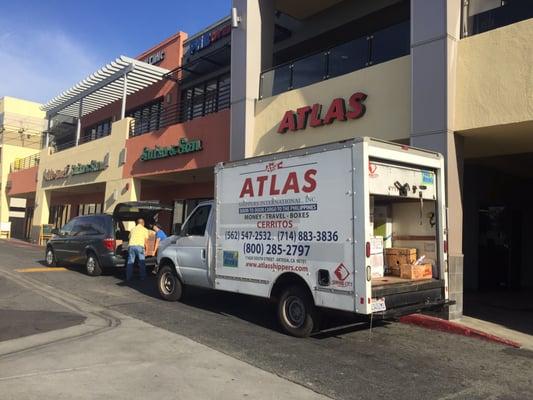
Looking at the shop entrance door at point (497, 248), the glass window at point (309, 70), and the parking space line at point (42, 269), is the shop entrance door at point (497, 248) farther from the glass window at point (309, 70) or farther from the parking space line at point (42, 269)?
the parking space line at point (42, 269)

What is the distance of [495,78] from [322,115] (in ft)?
13.4

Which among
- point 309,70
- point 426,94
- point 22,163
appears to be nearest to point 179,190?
point 309,70

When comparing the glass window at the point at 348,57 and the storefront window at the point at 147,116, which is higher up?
the storefront window at the point at 147,116

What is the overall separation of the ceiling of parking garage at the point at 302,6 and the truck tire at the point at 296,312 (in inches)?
398

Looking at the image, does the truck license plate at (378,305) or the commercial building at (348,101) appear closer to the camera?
the truck license plate at (378,305)

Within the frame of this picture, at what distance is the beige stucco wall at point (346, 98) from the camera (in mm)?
10367

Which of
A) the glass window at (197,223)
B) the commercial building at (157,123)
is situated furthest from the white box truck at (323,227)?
the commercial building at (157,123)

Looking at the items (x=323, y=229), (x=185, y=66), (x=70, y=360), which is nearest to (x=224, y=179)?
(x=323, y=229)

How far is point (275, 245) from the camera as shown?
7.86 meters

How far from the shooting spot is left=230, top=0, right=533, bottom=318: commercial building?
9.00 meters

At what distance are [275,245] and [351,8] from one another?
31.1 feet

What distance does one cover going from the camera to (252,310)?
31.6 ft

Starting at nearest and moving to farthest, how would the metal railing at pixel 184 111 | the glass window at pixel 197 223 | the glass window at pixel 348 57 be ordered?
the glass window at pixel 197 223 → the glass window at pixel 348 57 → the metal railing at pixel 184 111

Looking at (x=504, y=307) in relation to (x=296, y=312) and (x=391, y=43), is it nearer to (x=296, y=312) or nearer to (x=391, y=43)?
(x=296, y=312)
